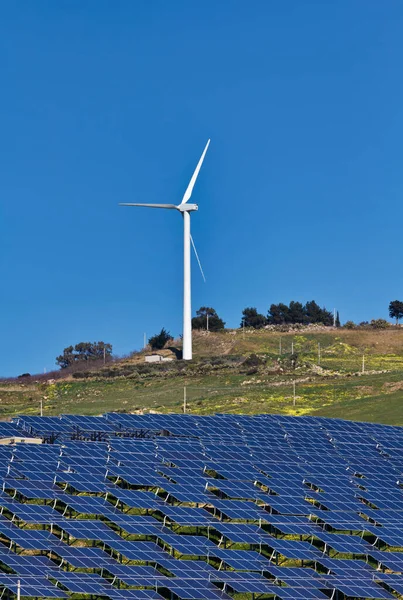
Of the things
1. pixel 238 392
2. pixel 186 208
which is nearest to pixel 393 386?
pixel 238 392

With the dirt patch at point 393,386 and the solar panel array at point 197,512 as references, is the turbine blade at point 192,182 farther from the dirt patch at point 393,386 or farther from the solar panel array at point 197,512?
the solar panel array at point 197,512

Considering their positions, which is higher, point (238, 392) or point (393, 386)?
point (393, 386)

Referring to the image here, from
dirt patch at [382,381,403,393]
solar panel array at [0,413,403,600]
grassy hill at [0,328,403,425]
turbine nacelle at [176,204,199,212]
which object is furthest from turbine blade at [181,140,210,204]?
solar panel array at [0,413,403,600]

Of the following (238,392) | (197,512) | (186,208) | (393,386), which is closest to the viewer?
(197,512)

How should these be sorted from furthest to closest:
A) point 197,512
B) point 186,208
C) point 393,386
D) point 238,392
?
point 186,208
point 238,392
point 393,386
point 197,512

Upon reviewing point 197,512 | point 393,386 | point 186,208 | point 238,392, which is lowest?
point 197,512

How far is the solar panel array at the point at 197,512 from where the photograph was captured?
226ft

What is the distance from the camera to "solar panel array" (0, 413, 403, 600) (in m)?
68.9

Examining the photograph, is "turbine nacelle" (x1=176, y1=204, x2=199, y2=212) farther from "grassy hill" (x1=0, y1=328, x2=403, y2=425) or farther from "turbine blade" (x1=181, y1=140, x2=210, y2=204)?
"grassy hill" (x1=0, y1=328, x2=403, y2=425)

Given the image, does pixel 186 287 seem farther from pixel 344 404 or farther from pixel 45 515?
pixel 45 515

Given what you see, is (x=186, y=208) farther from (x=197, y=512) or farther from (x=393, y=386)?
(x=197, y=512)

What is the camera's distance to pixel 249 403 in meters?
154

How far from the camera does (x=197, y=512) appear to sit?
77.7 m

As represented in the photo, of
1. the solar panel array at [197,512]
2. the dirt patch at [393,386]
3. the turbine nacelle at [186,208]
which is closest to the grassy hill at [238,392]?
the dirt patch at [393,386]
